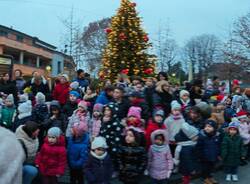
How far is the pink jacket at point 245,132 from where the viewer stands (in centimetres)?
1033

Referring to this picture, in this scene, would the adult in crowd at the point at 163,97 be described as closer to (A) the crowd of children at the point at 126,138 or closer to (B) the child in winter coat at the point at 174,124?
(A) the crowd of children at the point at 126,138

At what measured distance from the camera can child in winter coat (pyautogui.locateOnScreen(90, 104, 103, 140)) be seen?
332 inches

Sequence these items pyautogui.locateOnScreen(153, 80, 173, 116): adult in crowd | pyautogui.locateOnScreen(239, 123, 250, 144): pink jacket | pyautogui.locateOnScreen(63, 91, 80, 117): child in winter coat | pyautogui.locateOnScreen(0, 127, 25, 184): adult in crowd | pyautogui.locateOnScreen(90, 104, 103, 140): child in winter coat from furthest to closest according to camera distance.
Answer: pyautogui.locateOnScreen(239, 123, 250, 144): pink jacket → pyautogui.locateOnScreen(153, 80, 173, 116): adult in crowd → pyautogui.locateOnScreen(63, 91, 80, 117): child in winter coat → pyautogui.locateOnScreen(90, 104, 103, 140): child in winter coat → pyautogui.locateOnScreen(0, 127, 25, 184): adult in crowd

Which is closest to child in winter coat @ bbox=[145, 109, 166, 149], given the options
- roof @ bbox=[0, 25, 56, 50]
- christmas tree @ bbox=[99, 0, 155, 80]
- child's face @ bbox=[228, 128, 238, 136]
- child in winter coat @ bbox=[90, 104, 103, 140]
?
child in winter coat @ bbox=[90, 104, 103, 140]

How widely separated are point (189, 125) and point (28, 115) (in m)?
3.45

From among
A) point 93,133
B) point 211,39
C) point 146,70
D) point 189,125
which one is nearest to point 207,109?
point 189,125

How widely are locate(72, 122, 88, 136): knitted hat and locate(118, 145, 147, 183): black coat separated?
3.06ft

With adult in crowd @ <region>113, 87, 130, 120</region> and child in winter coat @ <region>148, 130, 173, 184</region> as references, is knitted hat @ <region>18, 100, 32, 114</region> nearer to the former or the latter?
adult in crowd @ <region>113, 87, 130, 120</region>

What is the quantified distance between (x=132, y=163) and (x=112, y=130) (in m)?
0.92

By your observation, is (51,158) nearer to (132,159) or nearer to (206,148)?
(132,159)

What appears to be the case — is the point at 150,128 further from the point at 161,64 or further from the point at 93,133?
the point at 161,64

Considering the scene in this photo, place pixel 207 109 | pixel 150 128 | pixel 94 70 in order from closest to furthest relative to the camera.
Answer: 1. pixel 150 128
2. pixel 207 109
3. pixel 94 70

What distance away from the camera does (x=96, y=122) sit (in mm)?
8586

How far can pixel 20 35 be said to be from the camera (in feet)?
219
